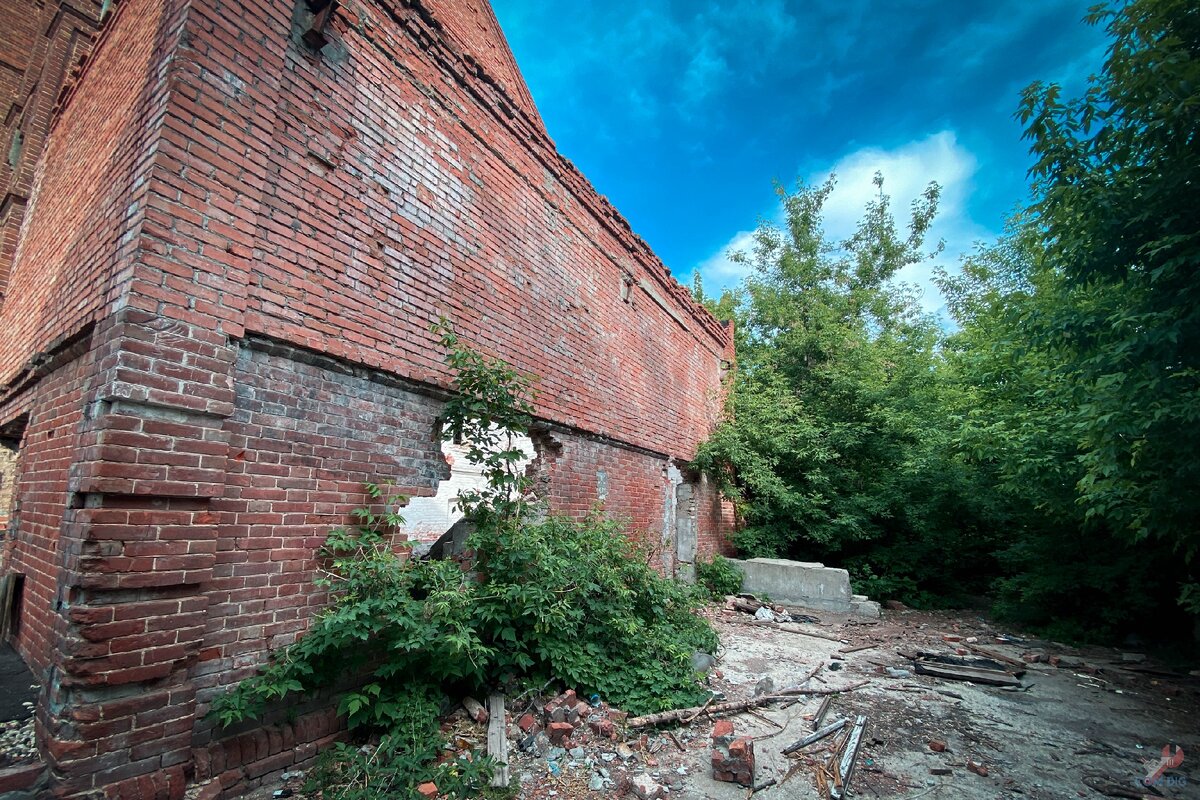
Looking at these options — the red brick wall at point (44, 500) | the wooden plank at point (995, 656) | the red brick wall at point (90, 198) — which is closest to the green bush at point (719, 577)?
the wooden plank at point (995, 656)

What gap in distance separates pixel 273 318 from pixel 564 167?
4.69 m

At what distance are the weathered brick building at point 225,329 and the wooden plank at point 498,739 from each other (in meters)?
1.12

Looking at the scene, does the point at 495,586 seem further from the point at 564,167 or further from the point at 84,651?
the point at 564,167

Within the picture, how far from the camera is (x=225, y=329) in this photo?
3.00 meters

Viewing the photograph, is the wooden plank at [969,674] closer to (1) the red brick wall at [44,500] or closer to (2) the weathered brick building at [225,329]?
(2) the weathered brick building at [225,329]

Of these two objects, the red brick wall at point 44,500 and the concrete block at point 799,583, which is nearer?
the red brick wall at point 44,500

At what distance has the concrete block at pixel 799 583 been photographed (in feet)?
30.1

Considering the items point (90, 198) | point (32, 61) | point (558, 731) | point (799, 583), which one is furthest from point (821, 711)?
point (32, 61)

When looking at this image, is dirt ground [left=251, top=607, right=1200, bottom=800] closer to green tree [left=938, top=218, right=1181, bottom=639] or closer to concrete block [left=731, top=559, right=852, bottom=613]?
green tree [left=938, top=218, right=1181, bottom=639]

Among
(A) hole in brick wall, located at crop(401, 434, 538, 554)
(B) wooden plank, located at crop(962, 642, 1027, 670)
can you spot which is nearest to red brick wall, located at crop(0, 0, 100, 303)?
(A) hole in brick wall, located at crop(401, 434, 538, 554)

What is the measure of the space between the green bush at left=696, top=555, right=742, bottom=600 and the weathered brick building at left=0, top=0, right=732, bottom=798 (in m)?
5.38

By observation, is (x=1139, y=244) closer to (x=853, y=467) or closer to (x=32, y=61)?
(x=853, y=467)

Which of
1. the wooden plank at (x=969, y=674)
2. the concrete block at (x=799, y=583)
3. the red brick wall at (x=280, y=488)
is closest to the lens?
the red brick wall at (x=280, y=488)

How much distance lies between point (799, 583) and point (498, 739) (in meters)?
7.60
